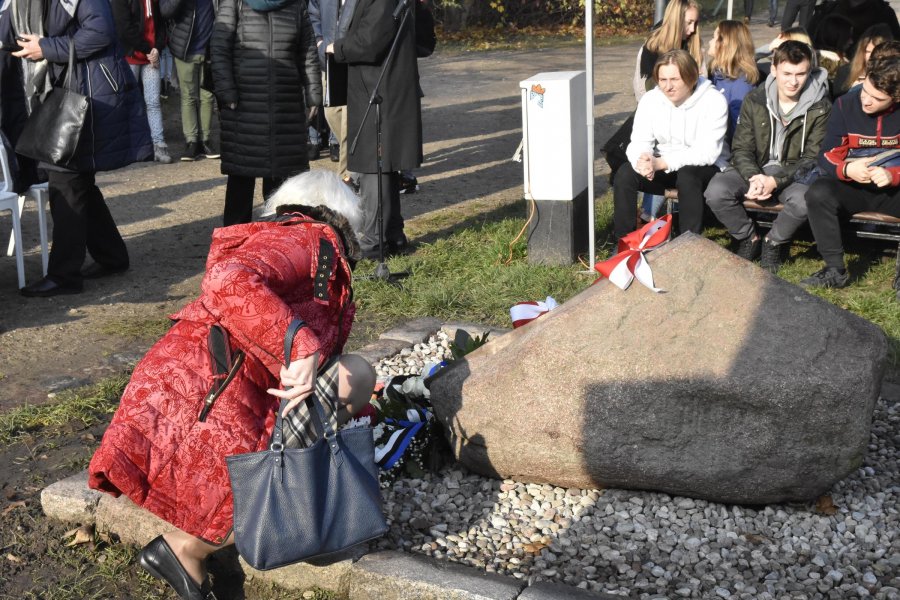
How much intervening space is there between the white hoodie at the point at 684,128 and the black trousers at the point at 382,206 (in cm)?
160

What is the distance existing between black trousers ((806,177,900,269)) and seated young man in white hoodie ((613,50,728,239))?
2.33 feet

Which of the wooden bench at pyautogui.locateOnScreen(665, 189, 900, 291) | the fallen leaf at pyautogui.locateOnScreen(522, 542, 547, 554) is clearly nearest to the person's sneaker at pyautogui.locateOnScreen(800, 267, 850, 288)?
the wooden bench at pyautogui.locateOnScreen(665, 189, 900, 291)

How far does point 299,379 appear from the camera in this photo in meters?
3.14

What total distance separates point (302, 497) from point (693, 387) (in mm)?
1356

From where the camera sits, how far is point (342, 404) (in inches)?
142

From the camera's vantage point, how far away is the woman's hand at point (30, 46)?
20.0 feet

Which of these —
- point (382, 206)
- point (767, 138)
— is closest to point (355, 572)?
point (382, 206)

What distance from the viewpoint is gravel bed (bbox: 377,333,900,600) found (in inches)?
133

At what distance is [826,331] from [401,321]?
289 centimetres

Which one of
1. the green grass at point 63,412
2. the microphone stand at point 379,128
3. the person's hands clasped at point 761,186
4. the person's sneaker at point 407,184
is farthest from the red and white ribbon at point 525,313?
the person's sneaker at point 407,184

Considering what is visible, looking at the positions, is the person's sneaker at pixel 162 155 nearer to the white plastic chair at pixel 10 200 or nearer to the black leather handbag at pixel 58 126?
the white plastic chair at pixel 10 200

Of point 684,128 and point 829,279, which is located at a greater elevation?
point 684,128

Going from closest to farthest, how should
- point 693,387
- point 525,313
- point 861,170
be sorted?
point 693,387 → point 525,313 → point 861,170

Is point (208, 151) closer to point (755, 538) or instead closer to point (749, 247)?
point (749, 247)
